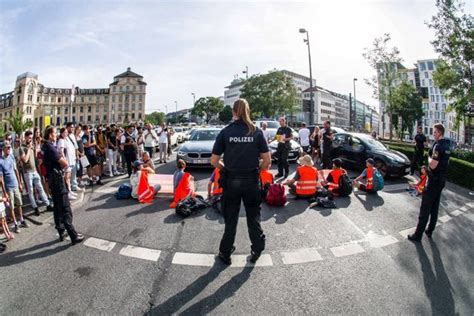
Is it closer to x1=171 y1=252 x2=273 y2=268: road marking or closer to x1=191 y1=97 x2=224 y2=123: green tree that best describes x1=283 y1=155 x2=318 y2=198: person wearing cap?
x1=171 y1=252 x2=273 y2=268: road marking

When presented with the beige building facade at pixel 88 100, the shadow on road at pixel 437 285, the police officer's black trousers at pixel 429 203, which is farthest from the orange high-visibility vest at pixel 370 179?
the beige building facade at pixel 88 100

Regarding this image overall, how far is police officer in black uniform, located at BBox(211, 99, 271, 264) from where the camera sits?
3.64 m

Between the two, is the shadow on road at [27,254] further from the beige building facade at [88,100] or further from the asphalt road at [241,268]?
the beige building facade at [88,100]

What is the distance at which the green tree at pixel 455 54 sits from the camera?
14.0 meters

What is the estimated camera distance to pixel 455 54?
1446 centimetres

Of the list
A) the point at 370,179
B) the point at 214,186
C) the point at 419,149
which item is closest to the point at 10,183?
the point at 214,186

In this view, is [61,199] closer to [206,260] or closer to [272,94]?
[206,260]

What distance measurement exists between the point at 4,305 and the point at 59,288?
0.49 meters

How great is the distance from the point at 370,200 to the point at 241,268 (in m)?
4.92

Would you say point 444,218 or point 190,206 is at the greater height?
point 190,206

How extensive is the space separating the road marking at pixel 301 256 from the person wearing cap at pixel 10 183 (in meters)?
4.85

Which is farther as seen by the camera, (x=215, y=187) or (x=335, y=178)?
(x=335, y=178)

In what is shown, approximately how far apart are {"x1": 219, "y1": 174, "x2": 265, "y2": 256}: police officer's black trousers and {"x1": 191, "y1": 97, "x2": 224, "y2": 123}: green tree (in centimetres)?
9643

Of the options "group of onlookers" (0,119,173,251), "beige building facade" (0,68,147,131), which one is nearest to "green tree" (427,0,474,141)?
"group of onlookers" (0,119,173,251)
